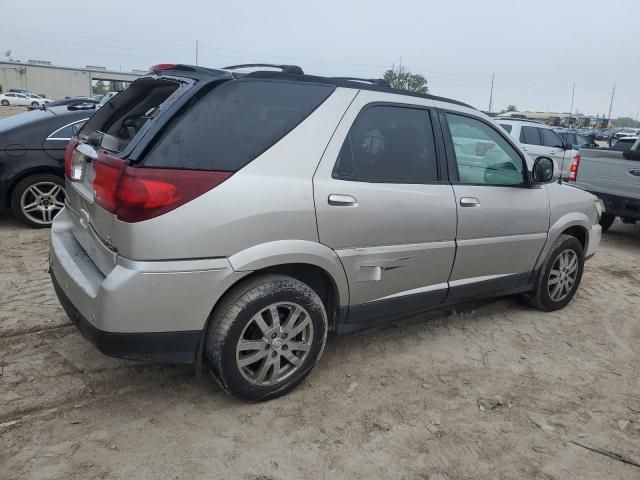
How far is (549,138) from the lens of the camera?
13.3m

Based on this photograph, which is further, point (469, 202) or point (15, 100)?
point (15, 100)

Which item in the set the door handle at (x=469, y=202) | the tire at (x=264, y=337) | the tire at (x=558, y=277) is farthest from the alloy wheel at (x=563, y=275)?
the tire at (x=264, y=337)

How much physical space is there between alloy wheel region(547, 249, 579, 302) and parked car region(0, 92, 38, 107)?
49205 mm

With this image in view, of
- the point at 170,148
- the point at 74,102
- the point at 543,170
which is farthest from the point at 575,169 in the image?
the point at 74,102

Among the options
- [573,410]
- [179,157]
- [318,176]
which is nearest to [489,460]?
[573,410]

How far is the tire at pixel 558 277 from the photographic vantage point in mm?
4484

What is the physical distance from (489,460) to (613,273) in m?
4.32

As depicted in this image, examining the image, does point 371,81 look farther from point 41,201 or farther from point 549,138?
point 549,138

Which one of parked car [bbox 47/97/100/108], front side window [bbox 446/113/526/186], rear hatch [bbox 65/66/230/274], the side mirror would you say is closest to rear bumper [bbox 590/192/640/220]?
the side mirror

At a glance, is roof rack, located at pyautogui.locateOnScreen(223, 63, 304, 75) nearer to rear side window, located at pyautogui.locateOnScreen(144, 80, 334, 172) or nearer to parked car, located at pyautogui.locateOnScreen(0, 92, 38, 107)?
rear side window, located at pyautogui.locateOnScreen(144, 80, 334, 172)

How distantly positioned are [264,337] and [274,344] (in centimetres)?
8

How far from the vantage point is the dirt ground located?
101 inches

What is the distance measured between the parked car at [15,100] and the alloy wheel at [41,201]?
44.9m

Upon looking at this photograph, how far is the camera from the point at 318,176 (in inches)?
115
